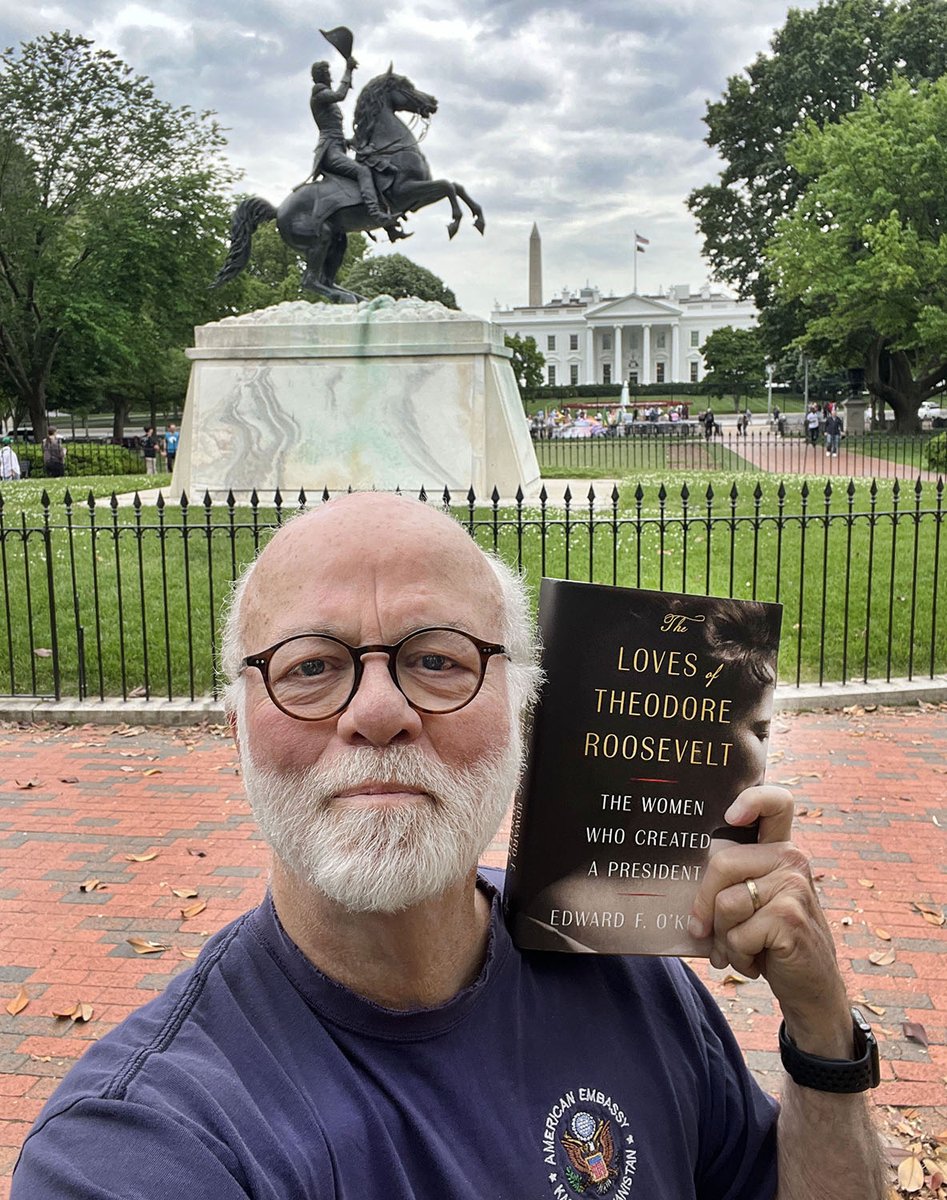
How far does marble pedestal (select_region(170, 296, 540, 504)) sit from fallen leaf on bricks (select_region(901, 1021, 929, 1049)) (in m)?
11.5

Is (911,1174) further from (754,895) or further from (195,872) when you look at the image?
(195,872)

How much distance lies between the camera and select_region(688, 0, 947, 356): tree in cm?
4253

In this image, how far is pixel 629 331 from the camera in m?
116

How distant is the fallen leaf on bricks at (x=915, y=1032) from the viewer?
354 cm

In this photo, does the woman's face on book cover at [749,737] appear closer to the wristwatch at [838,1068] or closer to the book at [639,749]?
the book at [639,749]

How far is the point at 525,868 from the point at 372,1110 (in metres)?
0.36

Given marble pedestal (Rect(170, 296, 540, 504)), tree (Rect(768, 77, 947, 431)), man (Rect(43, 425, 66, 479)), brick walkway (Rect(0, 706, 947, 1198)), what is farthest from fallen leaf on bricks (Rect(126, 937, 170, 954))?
tree (Rect(768, 77, 947, 431))

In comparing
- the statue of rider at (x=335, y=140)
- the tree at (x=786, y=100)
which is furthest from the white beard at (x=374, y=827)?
the tree at (x=786, y=100)

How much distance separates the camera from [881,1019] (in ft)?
12.0

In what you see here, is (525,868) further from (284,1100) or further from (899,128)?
(899,128)

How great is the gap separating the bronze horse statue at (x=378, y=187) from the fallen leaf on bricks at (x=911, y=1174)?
45.9 ft

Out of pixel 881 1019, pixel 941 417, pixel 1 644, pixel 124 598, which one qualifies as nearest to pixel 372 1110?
pixel 881 1019

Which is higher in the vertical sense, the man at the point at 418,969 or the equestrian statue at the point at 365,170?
the equestrian statue at the point at 365,170

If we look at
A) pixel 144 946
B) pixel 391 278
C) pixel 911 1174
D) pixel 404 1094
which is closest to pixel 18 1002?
pixel 144 946
